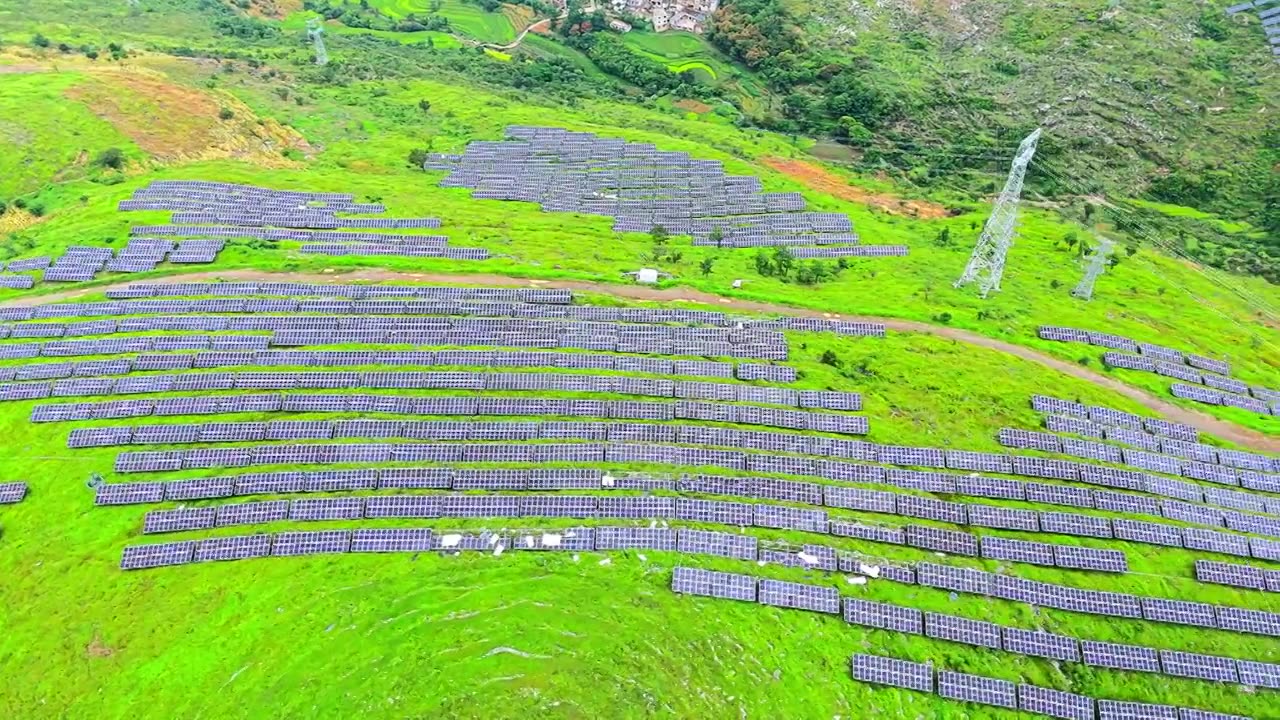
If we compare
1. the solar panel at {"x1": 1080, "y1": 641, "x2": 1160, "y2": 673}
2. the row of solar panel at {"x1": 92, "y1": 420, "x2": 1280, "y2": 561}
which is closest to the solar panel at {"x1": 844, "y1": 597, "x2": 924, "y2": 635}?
the row of solar panel at {"x1": 92, "y1": 420, "x2": 1280, "y2": 561}

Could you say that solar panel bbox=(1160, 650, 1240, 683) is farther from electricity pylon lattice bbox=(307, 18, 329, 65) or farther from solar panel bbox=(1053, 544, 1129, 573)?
electricity pylon lattice bbox=(307, 18, 329, 65)

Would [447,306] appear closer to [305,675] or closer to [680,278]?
[680,278]

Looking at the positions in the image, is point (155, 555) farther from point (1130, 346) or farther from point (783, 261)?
point (1130, 346)

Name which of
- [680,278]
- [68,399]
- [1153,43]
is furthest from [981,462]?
[1153,43]

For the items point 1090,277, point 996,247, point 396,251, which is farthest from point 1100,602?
point 396,251

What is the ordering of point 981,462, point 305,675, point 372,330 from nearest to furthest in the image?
point 305,675 < point 981,462 < point 372,330

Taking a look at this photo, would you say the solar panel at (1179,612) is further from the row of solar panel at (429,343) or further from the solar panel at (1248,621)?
the row of solar panel at (429,343)
